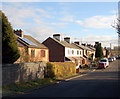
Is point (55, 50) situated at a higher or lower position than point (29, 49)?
higher

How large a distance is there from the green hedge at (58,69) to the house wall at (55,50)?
13.3m

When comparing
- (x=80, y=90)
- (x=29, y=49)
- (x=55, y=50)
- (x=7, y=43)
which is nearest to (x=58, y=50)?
(x=55, y=50)

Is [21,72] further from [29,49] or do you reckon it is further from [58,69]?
[29,49]

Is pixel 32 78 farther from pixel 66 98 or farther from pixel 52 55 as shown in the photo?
pixel 52 55

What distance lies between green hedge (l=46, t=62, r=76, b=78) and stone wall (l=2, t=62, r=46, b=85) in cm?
107

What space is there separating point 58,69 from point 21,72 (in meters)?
9.11

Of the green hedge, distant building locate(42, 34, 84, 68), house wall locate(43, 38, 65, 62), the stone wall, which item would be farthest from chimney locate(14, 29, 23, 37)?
house wall locate(43, 38, 65, 62)

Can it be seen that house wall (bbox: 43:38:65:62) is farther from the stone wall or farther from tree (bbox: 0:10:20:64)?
tree (bbox: 0:10:20:64)

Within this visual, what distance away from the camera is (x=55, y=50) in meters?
45.7

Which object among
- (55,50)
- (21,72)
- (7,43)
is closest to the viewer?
(7,43)

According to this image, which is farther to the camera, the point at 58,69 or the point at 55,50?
the point at 55,50

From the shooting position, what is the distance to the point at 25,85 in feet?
52.7

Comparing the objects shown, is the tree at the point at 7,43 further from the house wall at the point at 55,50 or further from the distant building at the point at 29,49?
the house wall at the point at 55,50

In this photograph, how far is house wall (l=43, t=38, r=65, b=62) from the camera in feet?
146
